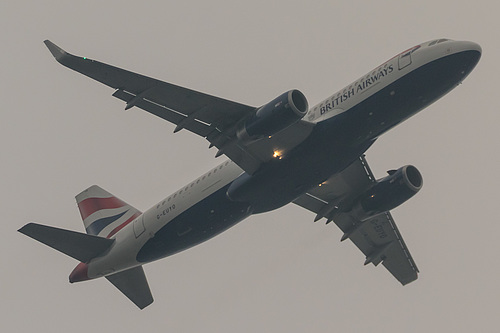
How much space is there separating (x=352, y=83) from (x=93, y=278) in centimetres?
1667

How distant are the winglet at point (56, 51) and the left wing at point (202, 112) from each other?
132 centimetres

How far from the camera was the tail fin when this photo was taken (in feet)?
158

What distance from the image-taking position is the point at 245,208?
41.9 metres

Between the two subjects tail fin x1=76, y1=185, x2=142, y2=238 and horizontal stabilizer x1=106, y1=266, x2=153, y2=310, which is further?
tail fin x1=76, y1=185, x2=142, y2=238

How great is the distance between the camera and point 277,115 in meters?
37.4

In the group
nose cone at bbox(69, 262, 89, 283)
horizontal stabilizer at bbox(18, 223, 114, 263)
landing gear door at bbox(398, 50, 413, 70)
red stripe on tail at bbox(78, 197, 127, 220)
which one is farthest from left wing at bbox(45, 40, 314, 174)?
red stripe on tail at bbox(78, 197, 127, 220)

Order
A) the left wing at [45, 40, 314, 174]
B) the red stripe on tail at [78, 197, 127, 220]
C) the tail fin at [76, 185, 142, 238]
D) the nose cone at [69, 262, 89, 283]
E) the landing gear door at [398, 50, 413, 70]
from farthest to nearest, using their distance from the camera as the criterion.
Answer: the red stripe on tail at [78, 197, 127, 220]
the tail fin at [76, 185, 142, 238]
the nose cone at [69, 262, 89, 283]
the left wing at [45, 40, 314, 174]
the landing gear door at [398, 50, 413, 70]

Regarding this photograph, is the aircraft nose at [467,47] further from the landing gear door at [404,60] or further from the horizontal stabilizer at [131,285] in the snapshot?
the horizontal stabilizer at [131,285]

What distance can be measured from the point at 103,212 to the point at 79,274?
212 inches

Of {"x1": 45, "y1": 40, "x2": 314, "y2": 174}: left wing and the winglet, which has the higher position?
the winglet

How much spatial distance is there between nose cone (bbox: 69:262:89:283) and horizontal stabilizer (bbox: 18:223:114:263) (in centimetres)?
35

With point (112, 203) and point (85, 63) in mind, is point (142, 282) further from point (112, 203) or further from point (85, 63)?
point (85, 63)

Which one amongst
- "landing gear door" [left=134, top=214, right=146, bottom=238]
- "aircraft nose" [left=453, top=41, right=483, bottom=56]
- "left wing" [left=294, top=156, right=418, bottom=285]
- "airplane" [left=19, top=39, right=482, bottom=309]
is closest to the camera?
"aircraft nose" [left=453, top=41, right=483, bottom=56]

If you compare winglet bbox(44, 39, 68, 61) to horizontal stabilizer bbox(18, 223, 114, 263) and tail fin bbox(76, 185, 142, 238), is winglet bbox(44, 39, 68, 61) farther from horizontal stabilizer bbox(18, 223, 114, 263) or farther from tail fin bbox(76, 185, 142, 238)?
tail fin bbox(76, 185, 142, 238)
